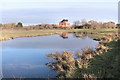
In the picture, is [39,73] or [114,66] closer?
[114,66]

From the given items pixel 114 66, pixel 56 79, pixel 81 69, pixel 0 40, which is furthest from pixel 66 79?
pixel 0 40

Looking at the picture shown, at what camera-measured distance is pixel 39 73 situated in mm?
8883

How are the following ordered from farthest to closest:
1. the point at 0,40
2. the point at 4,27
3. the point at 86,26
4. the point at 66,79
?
the point at 86,26 → the point at 4,27 → the point at 0,40 → the point at 66,79

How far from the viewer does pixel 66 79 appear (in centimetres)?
725

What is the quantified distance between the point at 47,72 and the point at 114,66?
4921 mm

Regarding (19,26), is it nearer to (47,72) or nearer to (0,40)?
(0,40)

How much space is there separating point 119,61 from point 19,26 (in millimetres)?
47241

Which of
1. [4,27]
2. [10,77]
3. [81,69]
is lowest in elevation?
[10,77]

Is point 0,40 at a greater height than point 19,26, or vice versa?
point 19,26

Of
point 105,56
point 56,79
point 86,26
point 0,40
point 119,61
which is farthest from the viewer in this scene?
point 86,26

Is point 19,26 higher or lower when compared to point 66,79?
higher

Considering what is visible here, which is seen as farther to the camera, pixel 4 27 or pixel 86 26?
pixel 86 26

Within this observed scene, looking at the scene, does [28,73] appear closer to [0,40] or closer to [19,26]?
[0,40]

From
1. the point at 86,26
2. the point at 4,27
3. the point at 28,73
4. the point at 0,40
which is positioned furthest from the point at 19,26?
the point at 28,73
